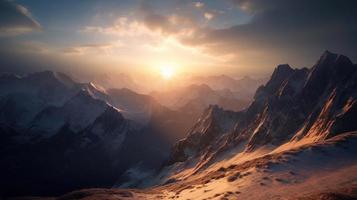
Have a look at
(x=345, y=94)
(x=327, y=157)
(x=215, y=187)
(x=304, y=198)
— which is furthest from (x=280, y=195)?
(x=345, y=94)

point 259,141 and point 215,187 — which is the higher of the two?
point 215,187

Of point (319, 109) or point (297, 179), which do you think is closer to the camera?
point (297, 179)

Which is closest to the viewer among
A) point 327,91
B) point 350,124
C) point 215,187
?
point 215,187

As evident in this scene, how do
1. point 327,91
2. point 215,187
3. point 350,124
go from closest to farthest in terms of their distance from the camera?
point 215,187
point 350,124
point 327,91

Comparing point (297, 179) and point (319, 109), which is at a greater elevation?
point (319, 109)

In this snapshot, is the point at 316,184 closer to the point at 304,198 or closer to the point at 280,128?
the point at 304,198

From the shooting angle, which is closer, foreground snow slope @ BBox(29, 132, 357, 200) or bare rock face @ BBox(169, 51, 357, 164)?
foreground snow slope @ BBox(29, 132, 357, 200)

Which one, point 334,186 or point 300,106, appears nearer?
point 334,186

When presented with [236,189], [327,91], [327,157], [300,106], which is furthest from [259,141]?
[236,189]

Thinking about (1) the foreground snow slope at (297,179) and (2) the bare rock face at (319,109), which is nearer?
(1) the foreground snow slope at (297,179)
